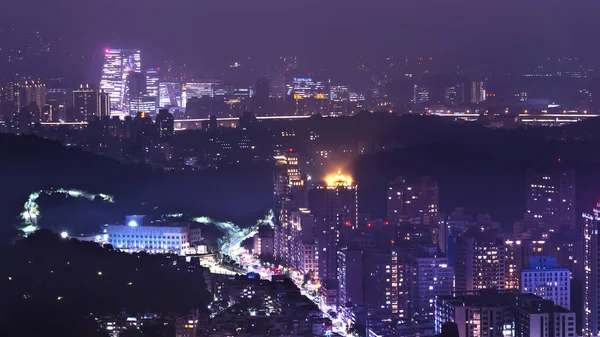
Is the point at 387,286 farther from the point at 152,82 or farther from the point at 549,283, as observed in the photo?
the point at 152,82

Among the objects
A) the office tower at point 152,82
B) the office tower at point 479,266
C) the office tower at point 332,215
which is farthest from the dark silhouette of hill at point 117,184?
the office tower at point 152,82

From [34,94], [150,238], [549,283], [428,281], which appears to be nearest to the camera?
[549,283]

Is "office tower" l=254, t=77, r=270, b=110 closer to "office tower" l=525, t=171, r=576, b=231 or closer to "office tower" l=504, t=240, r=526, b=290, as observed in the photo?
"office tower" l=525, t=171, r=576, b=231

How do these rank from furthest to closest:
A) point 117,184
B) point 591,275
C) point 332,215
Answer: point 117,184, point 332,215, point 591,275

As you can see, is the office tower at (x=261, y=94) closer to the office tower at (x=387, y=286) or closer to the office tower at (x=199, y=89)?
the office tower at (x=199, y=89)

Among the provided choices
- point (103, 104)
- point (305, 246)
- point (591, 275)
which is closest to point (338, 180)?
point (305, 246)

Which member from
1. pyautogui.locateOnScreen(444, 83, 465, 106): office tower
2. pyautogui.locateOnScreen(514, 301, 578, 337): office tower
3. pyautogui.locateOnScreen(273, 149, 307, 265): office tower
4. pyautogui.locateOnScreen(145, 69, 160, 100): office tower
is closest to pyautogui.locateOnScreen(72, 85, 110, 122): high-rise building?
pyautogui.locateOnScreen(145, 69, 160, 100): office tower

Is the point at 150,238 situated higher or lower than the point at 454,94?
lower
